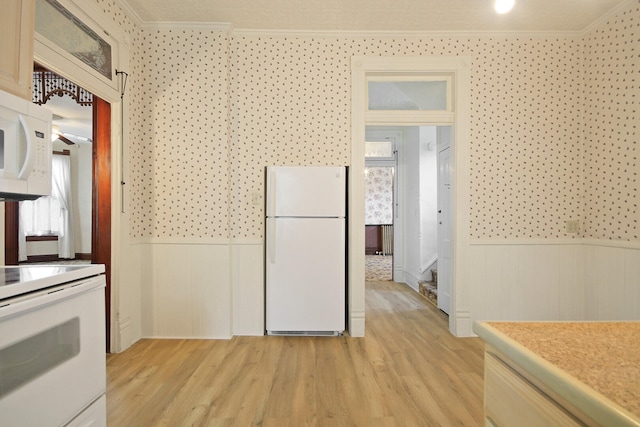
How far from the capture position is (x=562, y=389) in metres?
0.54

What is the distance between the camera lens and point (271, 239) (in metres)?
3.02

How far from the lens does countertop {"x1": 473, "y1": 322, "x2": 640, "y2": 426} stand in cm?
48

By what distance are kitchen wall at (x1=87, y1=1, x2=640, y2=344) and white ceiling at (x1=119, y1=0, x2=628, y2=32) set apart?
115 millimetres

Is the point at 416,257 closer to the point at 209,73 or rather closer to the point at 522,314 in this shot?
the point at 522,314

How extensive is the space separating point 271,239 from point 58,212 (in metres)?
6.66

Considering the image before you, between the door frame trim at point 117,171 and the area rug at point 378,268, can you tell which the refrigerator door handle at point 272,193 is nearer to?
the door frame trim at point 117,171

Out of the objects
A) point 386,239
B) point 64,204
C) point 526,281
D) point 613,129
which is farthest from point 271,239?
point 64,204

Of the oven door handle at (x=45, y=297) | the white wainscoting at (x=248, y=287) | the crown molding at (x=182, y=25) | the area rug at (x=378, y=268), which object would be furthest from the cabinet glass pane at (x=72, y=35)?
the area rug at (x=378, y=268)

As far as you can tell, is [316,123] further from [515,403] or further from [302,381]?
[515,403]

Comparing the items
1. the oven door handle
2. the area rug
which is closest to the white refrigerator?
the oven door handle

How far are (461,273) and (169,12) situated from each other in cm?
347

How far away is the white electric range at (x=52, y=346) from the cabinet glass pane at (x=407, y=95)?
2.83 m

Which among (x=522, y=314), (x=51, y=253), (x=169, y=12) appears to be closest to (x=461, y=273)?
(x=522, y=314)

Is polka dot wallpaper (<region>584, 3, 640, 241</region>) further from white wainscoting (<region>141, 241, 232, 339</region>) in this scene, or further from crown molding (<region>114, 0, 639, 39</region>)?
white wainscoting (<region>141, 241, 232, 339</region>)
